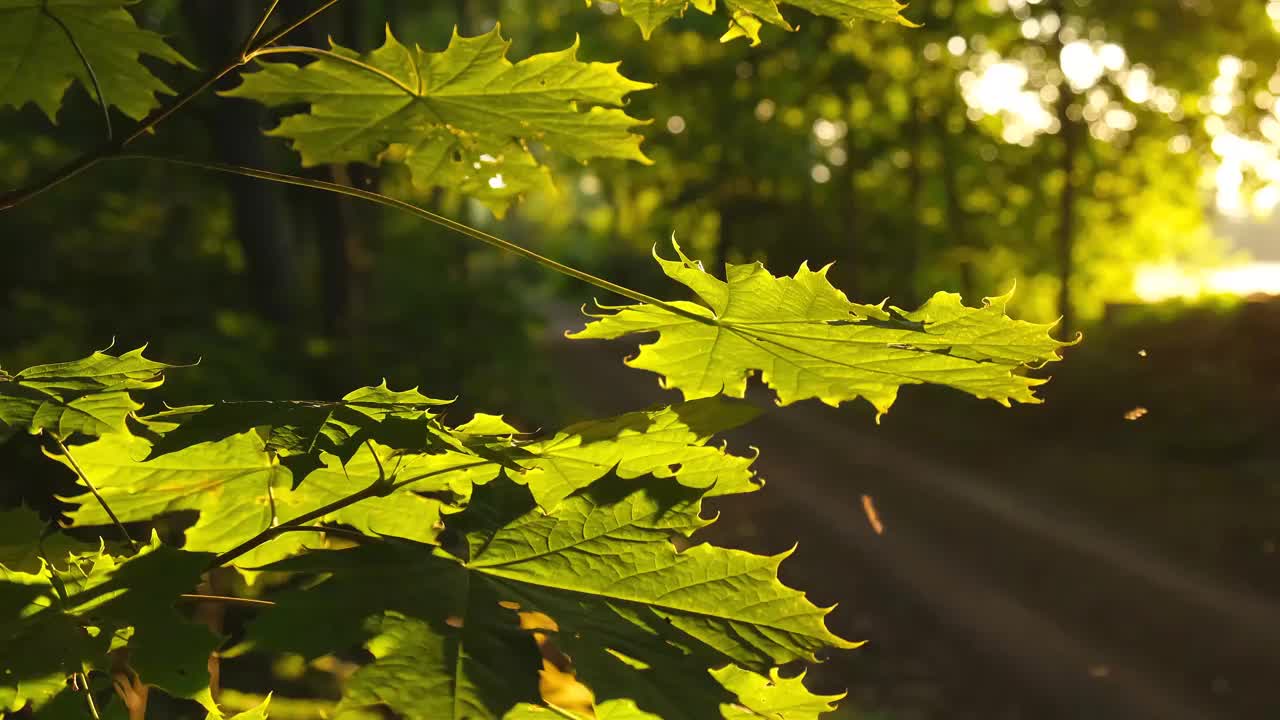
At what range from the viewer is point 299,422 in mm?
1104

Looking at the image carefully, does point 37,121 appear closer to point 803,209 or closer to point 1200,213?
point 803,209

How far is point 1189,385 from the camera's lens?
11734mm

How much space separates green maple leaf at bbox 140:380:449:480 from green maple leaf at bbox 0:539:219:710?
149 mm

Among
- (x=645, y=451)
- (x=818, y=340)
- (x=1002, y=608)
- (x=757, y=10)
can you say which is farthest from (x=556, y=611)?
(x=1002, y=608)

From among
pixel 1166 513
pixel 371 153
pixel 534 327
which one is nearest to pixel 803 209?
pixel 534 327

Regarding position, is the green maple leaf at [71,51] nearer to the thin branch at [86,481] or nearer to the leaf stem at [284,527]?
the thin branch at [86,481]

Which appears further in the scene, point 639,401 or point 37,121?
point 639,401

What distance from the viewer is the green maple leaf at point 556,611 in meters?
0.98

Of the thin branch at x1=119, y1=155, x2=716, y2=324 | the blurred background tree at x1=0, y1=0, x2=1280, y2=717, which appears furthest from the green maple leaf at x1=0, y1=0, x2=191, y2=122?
the blurred background tree at x1=0, y1=0, x2=1280, y2=717

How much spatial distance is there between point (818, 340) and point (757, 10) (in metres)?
0.43

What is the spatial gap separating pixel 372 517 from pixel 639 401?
1518 centimetres

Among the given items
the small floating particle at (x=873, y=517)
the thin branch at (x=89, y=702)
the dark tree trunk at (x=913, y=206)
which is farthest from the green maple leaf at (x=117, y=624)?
the dark tree trunk at (x=913, y=206)

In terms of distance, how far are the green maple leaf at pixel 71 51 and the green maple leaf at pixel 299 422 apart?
2.19 feet

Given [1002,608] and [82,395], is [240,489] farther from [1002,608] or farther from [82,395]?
[1002,608]
